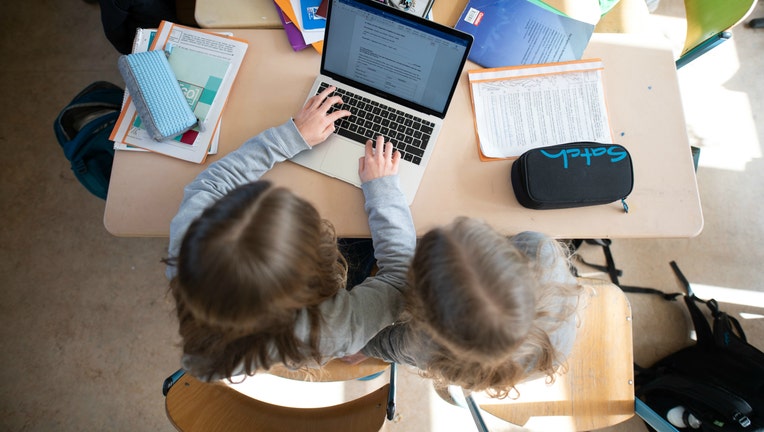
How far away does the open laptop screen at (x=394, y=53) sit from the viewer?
81cm

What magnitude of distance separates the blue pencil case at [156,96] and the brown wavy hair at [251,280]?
1.14ft

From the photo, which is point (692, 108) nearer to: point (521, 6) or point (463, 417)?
point (521, 6)

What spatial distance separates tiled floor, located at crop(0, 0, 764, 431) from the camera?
61.4 inches

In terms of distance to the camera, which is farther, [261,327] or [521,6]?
[521,6]

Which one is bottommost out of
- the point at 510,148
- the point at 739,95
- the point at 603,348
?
the point at 603,348

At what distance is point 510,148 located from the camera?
990mm

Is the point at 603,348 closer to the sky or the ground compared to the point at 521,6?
closer to the ground

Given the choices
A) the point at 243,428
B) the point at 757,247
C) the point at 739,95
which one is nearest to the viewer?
the point at 243,428

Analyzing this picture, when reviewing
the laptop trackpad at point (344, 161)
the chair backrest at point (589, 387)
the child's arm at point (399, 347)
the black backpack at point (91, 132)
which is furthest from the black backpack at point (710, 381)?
the black backpack at point (91, 132)

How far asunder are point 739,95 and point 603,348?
1.47m

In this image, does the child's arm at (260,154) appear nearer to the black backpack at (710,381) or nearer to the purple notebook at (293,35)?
the purple notebook at (293,35)

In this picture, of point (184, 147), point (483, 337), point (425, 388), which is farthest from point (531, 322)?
point (425, 388)

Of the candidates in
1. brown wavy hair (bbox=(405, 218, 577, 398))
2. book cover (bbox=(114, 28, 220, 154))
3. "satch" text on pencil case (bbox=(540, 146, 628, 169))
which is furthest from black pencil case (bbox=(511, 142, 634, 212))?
book cover (bbox=(114, 28, 220, 154))

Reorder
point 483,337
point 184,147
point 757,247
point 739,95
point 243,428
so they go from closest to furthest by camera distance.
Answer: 1. point 483,337
2. point 243,428
3. point 184,147
4. point 757,247
5. point 739,95
